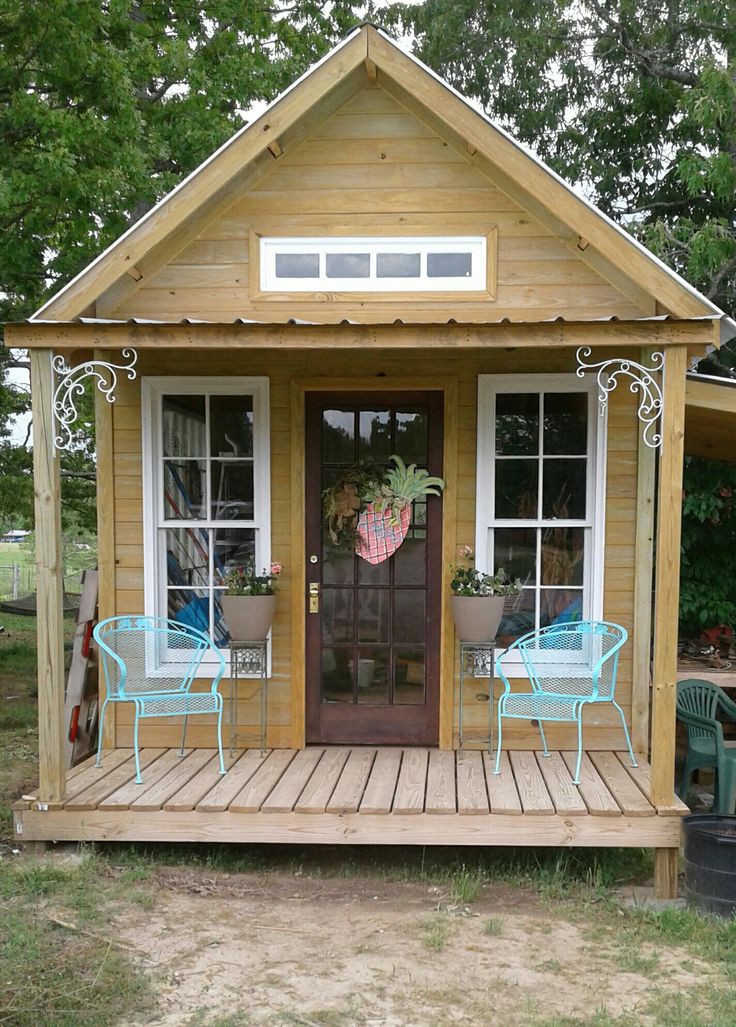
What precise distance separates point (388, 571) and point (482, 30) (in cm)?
864

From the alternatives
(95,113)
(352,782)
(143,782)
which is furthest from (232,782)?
(95,113)

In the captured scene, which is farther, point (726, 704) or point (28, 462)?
point (28, 462)

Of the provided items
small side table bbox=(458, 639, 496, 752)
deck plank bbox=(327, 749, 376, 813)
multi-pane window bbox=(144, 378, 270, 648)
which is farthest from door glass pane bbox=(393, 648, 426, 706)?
multi-pane window bbox=(144, 378, 270, 648)

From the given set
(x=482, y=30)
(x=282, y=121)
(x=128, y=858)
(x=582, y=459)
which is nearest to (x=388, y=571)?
(x=582, y=459)

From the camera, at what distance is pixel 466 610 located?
187 inches

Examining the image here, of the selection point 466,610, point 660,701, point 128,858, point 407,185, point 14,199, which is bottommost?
point 128,858

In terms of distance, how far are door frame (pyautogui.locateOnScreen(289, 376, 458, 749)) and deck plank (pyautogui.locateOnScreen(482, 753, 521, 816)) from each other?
1.18 feet

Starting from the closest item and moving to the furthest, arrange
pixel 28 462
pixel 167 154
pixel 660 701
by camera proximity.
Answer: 1. pixel 660 701
2. pixel 167 154
3. pixel 28 462

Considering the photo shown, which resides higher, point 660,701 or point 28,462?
point 28,462

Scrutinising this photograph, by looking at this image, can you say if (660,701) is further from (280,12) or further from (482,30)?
(280,12)

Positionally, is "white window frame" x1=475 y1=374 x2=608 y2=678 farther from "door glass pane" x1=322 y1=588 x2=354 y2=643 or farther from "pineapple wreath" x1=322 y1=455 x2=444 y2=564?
"door glass pane" x1=322 y1=588 x2=354 y2=643

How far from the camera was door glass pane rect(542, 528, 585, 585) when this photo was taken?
5066mm

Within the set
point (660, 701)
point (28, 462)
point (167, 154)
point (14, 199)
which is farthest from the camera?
point (28, 462)

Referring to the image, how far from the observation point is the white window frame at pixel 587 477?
4.97 m
